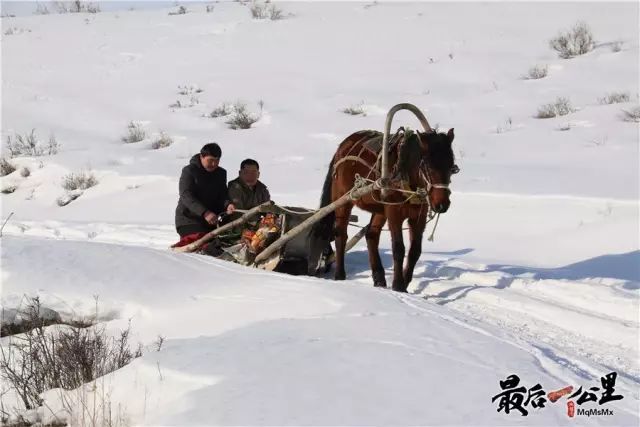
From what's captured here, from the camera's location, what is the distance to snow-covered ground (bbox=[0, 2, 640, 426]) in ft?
13.2

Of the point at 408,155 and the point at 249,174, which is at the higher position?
the point at 408,155

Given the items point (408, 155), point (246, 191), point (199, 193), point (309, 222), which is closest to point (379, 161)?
point (408, 155)

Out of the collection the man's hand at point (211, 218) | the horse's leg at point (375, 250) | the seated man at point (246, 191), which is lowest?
the horse's leg at point (375, 250)

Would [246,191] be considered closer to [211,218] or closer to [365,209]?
[211,218]

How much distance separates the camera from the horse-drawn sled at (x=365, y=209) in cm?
680

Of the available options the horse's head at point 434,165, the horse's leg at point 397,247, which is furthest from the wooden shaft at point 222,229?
the horse's head at point 434,165

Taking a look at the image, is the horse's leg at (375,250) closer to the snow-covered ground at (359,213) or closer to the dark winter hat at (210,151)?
the snow-covered ground at (359,213)

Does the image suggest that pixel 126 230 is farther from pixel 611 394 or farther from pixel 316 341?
pixel 611 394

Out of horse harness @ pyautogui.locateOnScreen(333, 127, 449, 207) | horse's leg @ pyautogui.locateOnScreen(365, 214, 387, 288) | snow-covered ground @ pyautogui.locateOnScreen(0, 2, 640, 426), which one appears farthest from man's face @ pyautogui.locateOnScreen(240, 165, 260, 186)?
horse's leg @ pyautogui.locateOnScreen(365, 214, 387, 288)

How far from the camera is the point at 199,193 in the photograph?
867cm

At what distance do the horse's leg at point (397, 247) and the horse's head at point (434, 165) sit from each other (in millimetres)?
457

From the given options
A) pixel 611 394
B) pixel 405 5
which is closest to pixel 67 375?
pixel 611 394

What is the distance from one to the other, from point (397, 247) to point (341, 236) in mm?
955

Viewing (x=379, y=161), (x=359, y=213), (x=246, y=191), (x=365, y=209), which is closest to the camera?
(x=379, y=161)
